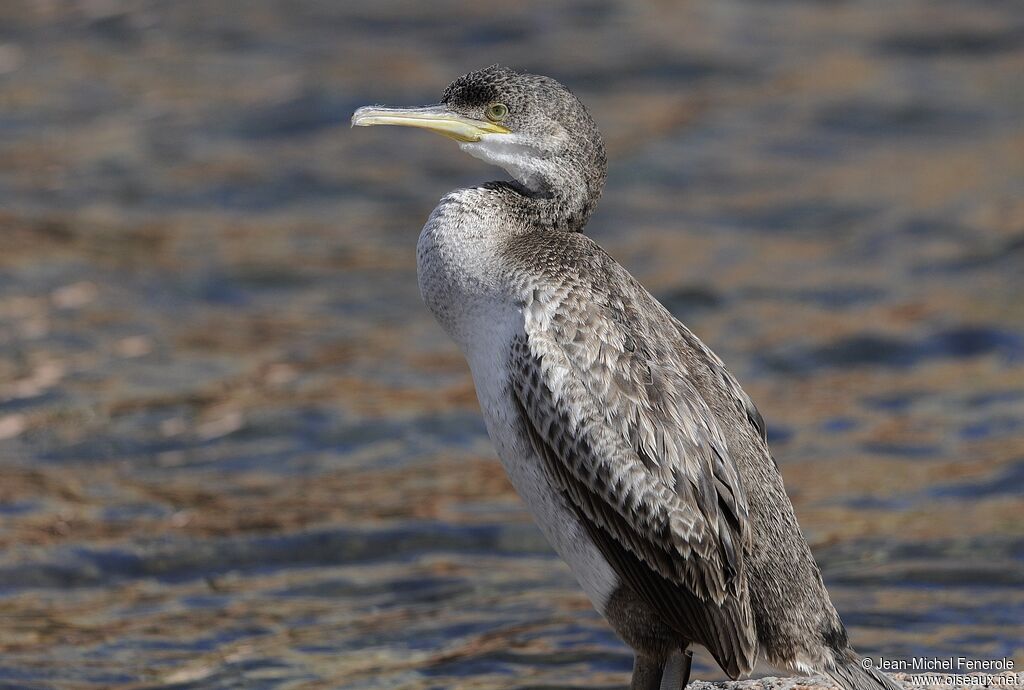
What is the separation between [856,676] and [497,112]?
9.16 feet

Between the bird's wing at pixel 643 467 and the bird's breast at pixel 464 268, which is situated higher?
the bird's breast at pixel 464 268

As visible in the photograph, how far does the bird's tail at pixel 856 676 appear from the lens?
661 centimetres

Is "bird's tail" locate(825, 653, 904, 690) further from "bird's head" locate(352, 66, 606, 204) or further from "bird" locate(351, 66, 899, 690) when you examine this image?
"bird's head" locate(352, 66, 606, 204)

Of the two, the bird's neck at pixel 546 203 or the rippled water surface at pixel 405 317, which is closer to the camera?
the bird's neck at pixel 546 203

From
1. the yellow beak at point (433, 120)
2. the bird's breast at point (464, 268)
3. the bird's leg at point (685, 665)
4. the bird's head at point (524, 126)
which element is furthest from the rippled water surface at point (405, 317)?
the yellow beak at point (433, 120)

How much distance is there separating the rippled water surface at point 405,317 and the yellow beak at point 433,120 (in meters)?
3.34

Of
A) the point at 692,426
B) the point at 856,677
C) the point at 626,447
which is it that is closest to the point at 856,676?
the point at 856,677

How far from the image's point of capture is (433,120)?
7270 millimetres

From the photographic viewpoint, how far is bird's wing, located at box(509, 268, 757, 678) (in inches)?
260

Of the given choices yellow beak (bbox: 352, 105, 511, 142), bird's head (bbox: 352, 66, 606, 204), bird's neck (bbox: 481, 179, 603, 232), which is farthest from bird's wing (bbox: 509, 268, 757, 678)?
yellow beak (bbox: 352, 105, 511, 142)

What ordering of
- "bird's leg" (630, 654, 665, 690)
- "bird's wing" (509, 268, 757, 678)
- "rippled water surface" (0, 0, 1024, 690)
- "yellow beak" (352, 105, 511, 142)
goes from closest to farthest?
"bird's wing" (509, 268, 757, 678), "bird's leg" (630, 654, 665, 690), "yellow beak" (352, 105, 511, 142), "rippled water surface" (0, 0, 1024, 690)

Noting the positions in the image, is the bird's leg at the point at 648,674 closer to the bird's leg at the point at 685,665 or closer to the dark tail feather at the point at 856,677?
the bird's leg at the point at 685,665

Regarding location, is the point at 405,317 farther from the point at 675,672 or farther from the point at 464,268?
the point at 675,672

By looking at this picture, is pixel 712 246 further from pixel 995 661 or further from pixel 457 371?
pixel 995 661
